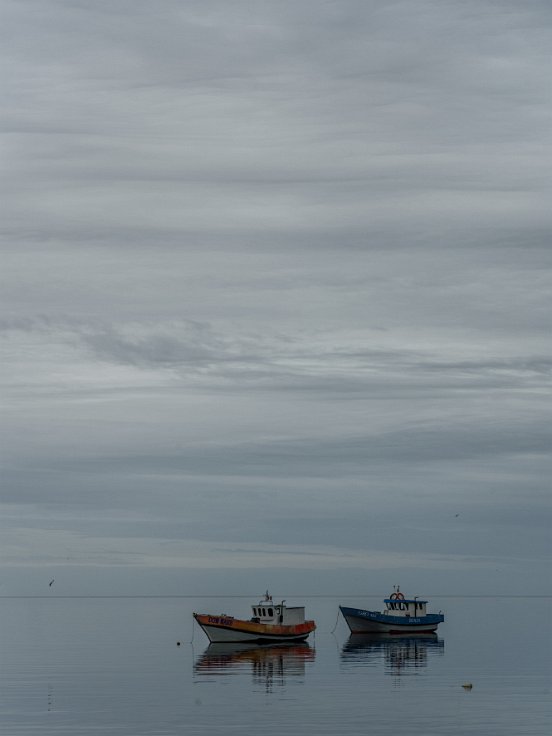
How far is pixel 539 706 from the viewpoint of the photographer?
84.9m

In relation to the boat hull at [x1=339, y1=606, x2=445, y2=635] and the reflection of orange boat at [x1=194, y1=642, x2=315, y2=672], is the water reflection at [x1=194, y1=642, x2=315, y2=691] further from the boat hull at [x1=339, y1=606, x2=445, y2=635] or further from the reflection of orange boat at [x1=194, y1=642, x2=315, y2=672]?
the boat hull at [x1=339, y1=606, x2=445, y2=635]

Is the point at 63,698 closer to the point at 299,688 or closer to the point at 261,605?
the point at 299,688

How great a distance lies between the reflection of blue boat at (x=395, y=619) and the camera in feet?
526

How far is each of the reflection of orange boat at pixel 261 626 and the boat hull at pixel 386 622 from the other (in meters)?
14.5

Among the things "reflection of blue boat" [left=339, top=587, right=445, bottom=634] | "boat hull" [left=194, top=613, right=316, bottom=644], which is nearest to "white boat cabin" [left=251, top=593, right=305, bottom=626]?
"boat hull" [left=194, top=613, right=316, bottom=644]

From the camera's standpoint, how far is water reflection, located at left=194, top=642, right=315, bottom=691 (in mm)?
106131

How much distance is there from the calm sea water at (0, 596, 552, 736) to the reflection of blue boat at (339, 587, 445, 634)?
15.4ft

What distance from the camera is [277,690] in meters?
92.9

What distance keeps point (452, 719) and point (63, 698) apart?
99.1 feet

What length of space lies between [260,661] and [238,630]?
19.7 m

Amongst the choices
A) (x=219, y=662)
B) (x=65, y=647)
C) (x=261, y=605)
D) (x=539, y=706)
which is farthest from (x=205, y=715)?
(x=65, y=647)

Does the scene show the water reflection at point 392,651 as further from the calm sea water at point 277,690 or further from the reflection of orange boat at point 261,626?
the reflection of orange boat at point 261,626

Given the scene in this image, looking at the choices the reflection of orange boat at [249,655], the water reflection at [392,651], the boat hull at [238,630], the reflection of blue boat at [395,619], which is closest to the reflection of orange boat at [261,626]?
the boat hull at [238,630]

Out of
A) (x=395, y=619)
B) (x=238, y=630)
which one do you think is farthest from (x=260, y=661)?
(x=395, y=619)
